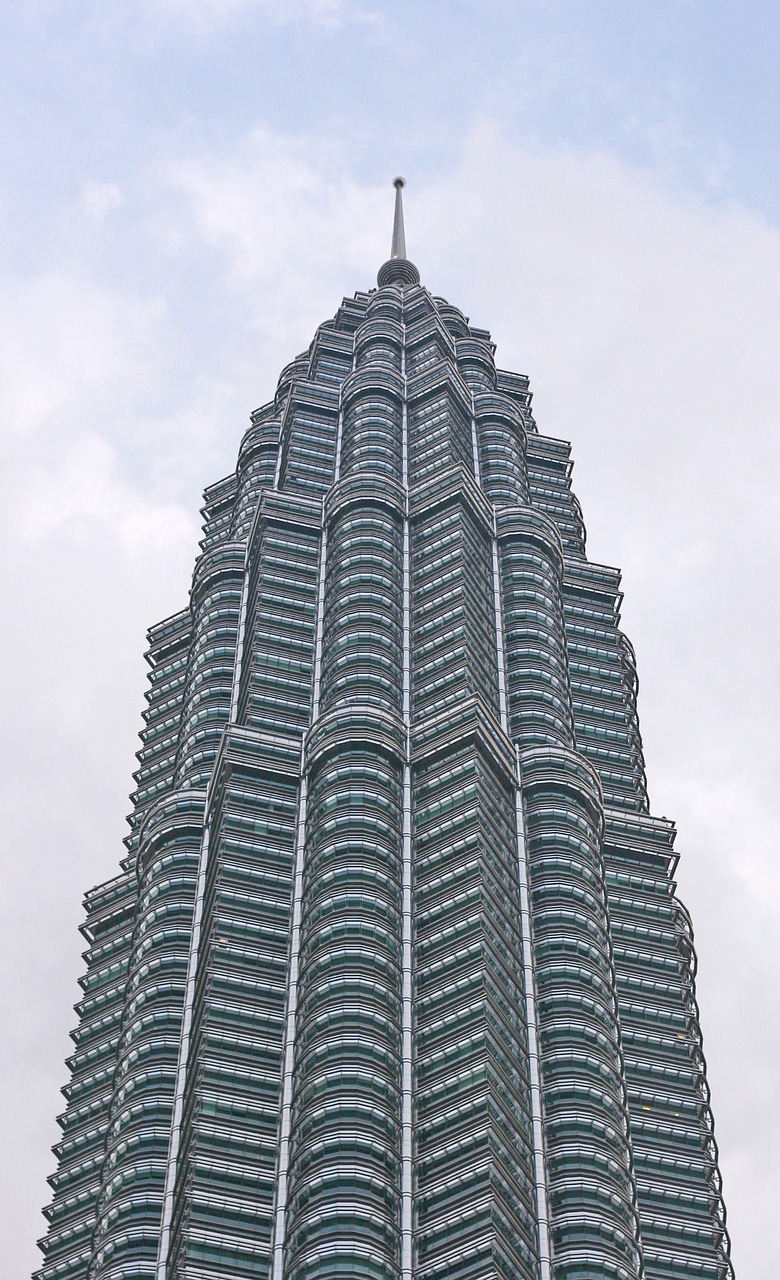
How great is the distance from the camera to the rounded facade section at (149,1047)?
14850cm

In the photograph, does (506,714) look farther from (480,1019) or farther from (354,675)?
(480,1019)

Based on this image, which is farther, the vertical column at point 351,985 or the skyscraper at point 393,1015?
the skyscraper at point 393,1015

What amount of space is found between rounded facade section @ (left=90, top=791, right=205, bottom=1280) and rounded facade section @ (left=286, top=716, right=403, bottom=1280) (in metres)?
11.4

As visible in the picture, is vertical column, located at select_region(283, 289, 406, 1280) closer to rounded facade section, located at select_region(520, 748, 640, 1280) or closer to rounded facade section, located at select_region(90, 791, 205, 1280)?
rounded facade section, located at select_region(90, 791, 205, 1280)

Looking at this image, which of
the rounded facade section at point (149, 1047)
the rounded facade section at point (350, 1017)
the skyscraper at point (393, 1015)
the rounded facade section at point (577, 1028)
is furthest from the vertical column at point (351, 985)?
the rounded facade section at point (577, 1028)

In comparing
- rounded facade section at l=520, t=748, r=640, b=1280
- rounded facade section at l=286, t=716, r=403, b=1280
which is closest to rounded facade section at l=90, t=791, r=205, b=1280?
rounded facade section at l=286, t=716, r=403, b=1280

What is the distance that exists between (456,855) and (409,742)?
1737 cm

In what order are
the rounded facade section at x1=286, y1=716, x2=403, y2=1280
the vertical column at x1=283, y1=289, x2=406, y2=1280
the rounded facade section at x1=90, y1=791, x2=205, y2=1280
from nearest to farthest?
the rounded facade section at x1=286, y1=716, x2=403, y2=1280 → the vertical column at x1=283, y1=289, x2=406, y2=1280 → the rounded facade section at x1=90, y1=791, x2=205, y2=1280

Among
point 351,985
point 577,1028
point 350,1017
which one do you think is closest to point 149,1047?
point 351,985

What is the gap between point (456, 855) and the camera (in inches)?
6673

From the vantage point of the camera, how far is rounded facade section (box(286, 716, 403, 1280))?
5507 inches

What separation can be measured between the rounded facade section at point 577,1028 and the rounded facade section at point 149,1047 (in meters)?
29.2

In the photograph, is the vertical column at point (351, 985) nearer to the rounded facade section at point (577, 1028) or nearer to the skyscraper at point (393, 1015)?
the skyscraper at point (393, 1015)

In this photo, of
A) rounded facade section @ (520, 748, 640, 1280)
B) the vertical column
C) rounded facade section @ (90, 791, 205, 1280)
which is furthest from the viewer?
rounded facade section @ (90, 791, 205, 1280)
